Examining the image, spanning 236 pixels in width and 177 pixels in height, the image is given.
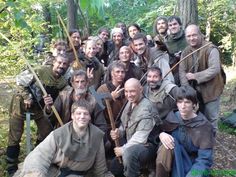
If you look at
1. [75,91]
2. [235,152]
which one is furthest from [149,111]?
[235,152]

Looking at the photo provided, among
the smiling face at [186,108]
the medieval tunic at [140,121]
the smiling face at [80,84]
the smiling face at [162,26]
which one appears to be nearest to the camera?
the smiling face at [186,108]

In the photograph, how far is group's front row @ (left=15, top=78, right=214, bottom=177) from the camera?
12.9 feet

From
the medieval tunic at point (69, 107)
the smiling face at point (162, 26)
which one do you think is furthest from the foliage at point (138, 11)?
the medieval tunic at point (69, 107)

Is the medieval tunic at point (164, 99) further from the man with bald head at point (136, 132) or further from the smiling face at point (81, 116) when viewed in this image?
the smiling face at point (81, 116)

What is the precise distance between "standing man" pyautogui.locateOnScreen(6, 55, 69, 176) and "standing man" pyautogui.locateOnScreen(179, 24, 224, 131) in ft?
6.10

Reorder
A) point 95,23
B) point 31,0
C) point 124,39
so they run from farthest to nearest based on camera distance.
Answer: point 95,23 < point 31,0 < point 124,39

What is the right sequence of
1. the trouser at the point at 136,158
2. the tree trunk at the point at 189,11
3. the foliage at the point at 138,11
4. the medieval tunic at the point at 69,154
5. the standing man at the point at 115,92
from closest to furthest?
1. the medieval tunic at the point at 69,154
2. the trouser at the point at 136,158
3. the standing man at the point at 115,92
4. the tree trunk at the point at 189,11
5. the foliage at the point at 138,11

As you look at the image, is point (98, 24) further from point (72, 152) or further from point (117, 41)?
point (72, 152)

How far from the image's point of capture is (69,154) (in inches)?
157

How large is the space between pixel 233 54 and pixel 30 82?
1182 cm

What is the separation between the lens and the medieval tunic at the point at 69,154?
12.7 ft

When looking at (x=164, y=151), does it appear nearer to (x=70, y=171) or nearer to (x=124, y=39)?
(x=70, y=171)

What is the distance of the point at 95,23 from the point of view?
1580cm

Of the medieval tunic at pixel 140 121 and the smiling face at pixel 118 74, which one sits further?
the smiling face at pixel 118 74
